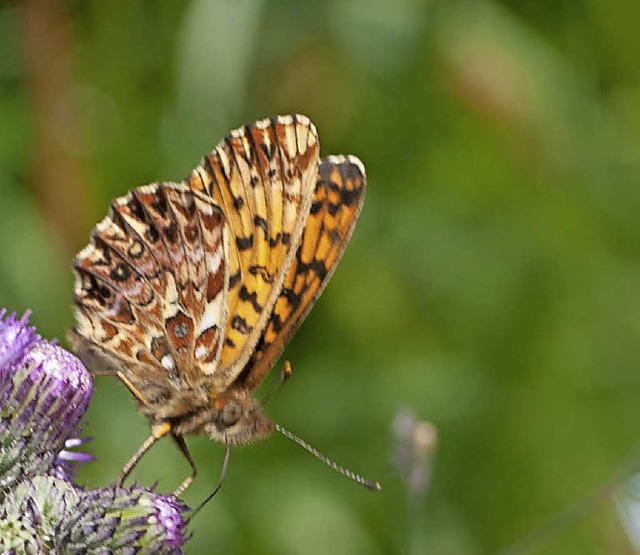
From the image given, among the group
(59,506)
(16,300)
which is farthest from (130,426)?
(59,506)

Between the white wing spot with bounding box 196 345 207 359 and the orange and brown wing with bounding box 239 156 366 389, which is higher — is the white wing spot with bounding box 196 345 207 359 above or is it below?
below

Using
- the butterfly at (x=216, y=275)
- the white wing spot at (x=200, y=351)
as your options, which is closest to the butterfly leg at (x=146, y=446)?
the butterfly at (x=216, y=275)

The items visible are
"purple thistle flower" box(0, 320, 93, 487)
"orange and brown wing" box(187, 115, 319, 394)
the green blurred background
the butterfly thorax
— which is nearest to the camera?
"purple thistle flower" box(0, 320, 93, 487)

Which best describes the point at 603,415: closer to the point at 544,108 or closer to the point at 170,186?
the point at 544,108

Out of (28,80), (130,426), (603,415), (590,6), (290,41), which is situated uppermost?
(590,6)

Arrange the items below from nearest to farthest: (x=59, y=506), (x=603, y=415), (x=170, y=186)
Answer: (x=59, y=506) < (x=170, y=186) < (x=603, y=415)

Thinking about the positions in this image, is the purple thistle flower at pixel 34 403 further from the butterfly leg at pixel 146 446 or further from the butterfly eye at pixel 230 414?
the butterfly eye at pixel 230 414

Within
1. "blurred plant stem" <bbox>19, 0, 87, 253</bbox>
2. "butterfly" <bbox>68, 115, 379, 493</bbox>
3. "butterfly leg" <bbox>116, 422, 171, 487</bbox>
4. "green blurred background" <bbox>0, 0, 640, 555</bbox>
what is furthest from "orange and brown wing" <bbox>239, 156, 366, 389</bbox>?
"blurred plant stem" <bbox>19, 0, 87, 253</bbox>

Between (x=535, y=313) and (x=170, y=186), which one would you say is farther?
(x=535, y=313)

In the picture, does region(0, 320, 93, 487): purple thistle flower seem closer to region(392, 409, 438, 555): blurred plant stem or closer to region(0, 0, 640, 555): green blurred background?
region(392, 409, 438, 555): blurred plant stem
